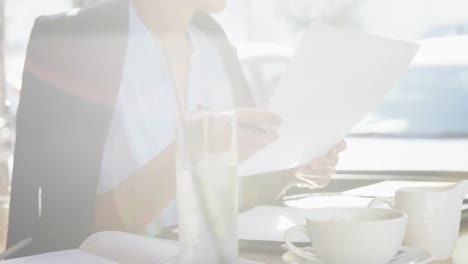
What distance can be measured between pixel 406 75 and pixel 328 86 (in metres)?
0.66

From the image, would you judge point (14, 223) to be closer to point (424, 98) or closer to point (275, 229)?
point (275, 229)

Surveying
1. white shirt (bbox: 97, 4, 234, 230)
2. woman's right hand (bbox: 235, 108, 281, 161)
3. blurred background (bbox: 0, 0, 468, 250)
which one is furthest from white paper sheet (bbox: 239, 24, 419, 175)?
blurred background (bbox: 0, 0, 468, 250)

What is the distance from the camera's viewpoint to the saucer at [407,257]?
65 centimetres

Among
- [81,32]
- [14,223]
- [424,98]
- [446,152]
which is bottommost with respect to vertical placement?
[14,223]

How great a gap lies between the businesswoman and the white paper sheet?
0.71 feet

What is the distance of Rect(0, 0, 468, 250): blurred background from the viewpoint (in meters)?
1.51

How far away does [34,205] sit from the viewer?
4.06 feet

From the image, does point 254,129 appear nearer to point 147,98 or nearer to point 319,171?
point 319,171

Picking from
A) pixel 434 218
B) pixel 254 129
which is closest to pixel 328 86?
pixel 254 129

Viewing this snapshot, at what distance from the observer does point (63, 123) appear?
1265 millimetres

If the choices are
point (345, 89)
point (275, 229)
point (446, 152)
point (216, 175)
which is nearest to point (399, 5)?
point (446, 152)

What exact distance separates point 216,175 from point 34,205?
697 millimetres

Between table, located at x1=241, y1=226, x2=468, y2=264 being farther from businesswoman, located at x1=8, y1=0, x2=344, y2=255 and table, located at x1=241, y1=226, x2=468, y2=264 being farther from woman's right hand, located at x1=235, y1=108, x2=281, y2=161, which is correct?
businesswoman, located at x1=8, y1=0, x2=344, y2=255

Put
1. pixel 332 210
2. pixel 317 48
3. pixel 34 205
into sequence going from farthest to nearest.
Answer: pixel 34 205 < pixel 317 48 < pixel 332 210
